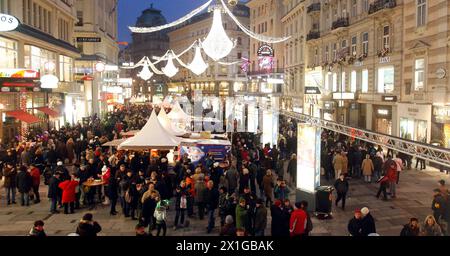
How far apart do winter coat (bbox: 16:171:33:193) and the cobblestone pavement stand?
655mm

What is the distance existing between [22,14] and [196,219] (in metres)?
22.6

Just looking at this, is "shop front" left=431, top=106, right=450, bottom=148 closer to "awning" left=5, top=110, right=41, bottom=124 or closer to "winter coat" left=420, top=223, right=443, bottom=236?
"winter coat" left=420, top=223, right=443, bottom=236

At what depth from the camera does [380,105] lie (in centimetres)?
3225

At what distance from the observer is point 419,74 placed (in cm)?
2666

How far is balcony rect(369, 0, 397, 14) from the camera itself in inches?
1148

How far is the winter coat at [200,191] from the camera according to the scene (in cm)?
1339

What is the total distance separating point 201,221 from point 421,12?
65.0ft

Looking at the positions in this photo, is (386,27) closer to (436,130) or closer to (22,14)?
(436,130)

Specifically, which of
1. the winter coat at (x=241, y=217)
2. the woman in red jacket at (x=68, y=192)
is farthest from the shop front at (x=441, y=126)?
the woman in red jacket at (x=68, y=192)

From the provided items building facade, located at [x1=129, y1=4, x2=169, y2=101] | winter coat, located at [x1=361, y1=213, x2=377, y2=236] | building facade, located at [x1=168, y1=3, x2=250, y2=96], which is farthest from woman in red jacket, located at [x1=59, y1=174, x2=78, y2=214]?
building facade, located at [x1=129, y1=4, x2=169, y2=101]

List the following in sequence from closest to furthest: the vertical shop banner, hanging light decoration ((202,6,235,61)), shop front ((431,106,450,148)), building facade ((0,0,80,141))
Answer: the vertical shop banner < hanging light decoration ((202,6,235,61)) < shop front ((431,106,450,148)) < building facade ((0,0,80,141))

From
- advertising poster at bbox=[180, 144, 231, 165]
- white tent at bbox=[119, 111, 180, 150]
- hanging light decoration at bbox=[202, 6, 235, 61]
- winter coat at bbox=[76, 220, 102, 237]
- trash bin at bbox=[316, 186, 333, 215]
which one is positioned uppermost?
hanging light decoration at bbox=[202, 6, 235, 61]

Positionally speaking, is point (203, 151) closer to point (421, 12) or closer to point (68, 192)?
point (68, 192)
